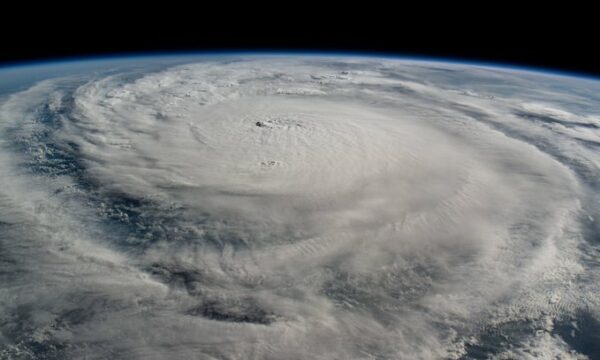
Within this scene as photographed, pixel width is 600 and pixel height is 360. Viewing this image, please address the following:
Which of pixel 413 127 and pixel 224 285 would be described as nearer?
pixel 224 285

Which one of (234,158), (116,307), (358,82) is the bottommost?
(116,307)

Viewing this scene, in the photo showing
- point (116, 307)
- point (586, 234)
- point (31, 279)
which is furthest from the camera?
point (586, 234)

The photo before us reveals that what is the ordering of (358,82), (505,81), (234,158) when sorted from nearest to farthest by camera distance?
(234,158)
(358,82)
(505,81)

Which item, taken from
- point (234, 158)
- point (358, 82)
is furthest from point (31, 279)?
point (358, 82)

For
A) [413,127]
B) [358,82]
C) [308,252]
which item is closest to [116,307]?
[308,252]

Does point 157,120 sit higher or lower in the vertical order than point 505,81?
lower

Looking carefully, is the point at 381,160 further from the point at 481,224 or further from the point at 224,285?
the point at 224,285

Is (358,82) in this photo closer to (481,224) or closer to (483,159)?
(483,159)
